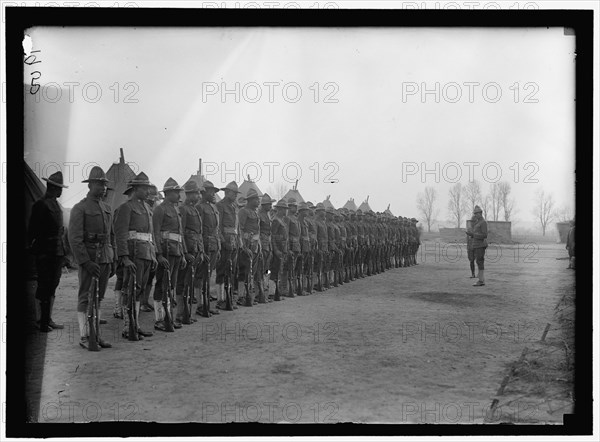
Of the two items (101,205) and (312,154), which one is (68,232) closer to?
(101,205)

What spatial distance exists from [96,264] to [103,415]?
5.44 feet

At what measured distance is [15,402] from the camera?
5.18m

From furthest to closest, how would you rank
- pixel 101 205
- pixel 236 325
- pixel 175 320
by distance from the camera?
pixel 175 320
pixel 236 325
pixel 101 205

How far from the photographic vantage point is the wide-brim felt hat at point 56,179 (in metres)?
5.55

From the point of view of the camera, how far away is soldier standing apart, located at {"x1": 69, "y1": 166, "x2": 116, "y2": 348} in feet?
18.3

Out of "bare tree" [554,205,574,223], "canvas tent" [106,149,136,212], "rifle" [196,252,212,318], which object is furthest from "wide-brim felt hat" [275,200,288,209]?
"bare tree" [554,205,574,223]

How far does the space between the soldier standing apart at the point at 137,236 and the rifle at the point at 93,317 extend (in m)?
0.47

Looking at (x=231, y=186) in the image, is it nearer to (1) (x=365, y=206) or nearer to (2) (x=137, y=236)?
(2) (x=137, y=236)

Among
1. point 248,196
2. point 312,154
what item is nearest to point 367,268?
point 248,196

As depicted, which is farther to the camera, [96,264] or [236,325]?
[236,325]

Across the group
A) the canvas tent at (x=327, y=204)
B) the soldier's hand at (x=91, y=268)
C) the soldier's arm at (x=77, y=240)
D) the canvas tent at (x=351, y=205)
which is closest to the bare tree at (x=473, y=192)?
the canvas tent at (x=351, y=205)

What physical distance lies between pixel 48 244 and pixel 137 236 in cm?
100

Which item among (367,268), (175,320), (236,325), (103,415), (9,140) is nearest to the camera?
(103,415)

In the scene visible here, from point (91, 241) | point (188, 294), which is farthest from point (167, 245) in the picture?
point (91, 241)
